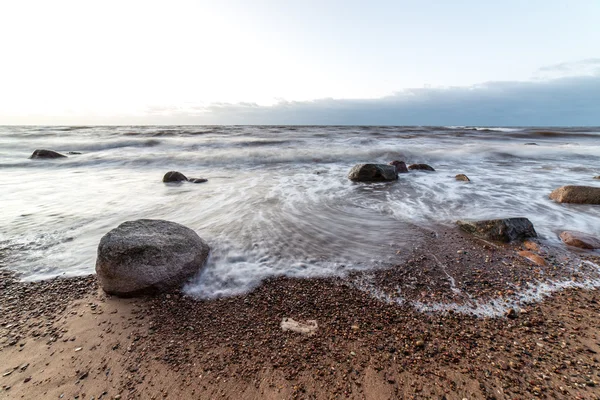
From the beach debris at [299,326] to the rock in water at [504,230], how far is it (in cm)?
290

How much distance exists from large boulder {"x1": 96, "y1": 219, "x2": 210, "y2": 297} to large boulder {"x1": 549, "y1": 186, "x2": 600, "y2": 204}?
6822mm

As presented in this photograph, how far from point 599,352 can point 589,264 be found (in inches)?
68.1

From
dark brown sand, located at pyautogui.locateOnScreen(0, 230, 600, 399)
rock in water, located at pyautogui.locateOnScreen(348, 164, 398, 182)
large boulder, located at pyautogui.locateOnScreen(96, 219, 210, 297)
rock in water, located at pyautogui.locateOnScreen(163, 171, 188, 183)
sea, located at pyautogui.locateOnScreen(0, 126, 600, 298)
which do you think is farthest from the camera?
rock in water, located at pyautogui.locateOnScreen(163, 171, 188, 183)

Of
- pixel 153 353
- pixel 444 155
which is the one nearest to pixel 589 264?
pixel 153 353

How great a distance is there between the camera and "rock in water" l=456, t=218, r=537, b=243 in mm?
3523

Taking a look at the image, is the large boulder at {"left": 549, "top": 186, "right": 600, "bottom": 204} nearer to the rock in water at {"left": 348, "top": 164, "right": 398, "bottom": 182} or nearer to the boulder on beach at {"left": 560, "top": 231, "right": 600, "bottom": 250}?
the boulder on beach at {"left": 560, "top": 231, "right": 600, "bottom": 250}

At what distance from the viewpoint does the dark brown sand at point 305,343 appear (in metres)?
1.61

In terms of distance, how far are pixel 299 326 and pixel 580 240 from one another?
3836 mm

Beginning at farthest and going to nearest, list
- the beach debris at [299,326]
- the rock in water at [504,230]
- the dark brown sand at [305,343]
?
the rock in water at [504,230] < the beach debris at [299,326] < the dark brown sand at [305,343]

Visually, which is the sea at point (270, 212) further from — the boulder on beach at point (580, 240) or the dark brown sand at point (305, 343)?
the dark brown sand at point (305, 343)

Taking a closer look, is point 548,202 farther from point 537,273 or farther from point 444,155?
point 444,155

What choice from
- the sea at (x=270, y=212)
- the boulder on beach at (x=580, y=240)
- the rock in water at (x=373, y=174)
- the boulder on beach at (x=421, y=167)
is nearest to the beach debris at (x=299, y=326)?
the sea at (x=270, y=212)

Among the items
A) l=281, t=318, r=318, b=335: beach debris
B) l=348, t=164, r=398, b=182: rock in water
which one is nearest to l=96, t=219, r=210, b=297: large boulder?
l=281, t=318, r=318, b=335: beach debris

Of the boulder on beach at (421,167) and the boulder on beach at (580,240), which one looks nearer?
the boulder on beach at (580,240)
